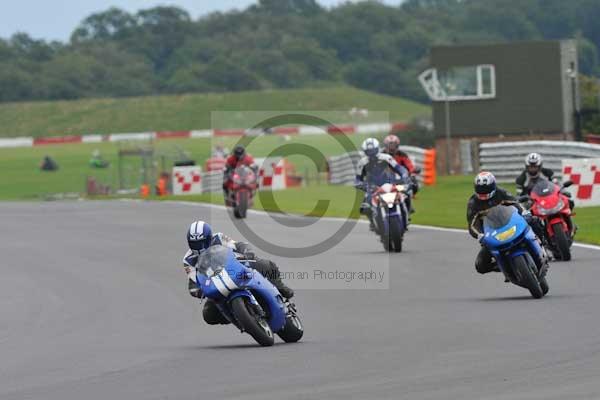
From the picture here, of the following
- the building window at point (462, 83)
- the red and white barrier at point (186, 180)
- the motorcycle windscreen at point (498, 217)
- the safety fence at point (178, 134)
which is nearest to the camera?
the motorcycle windscreen at point (498, 217)

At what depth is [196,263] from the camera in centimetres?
1281

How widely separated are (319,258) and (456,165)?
30.4 meters

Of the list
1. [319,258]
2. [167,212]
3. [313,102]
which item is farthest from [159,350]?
[313,102]

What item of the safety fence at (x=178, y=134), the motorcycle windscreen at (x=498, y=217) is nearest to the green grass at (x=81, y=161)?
the safety fence at (x=178, y=134)

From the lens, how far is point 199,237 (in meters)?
12.7

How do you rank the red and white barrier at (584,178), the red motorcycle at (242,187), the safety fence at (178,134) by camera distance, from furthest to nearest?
the safety fence at (178,134) < the red motorcycle at (242,187) < the red and white barrier at (584,178)

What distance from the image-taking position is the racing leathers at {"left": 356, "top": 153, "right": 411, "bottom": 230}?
2198 cm

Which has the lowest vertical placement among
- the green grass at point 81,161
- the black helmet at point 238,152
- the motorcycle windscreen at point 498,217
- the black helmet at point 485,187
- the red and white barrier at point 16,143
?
the motorcycle windscreen at point 498,217

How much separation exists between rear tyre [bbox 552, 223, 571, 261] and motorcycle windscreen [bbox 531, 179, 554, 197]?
404 mm

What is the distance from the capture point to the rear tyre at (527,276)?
49.4ft

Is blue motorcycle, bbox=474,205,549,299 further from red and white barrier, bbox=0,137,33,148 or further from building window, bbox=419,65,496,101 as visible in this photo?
red and white barrier, bbox=0,137,33,148

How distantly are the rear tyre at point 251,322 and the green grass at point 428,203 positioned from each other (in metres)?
9.92

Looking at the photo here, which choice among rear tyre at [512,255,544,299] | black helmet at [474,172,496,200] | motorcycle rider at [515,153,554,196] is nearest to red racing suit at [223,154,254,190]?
motorcycle rider at [515,153,554,196]

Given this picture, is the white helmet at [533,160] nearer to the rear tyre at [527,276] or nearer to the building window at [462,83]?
the rear tyre at [527,276]
